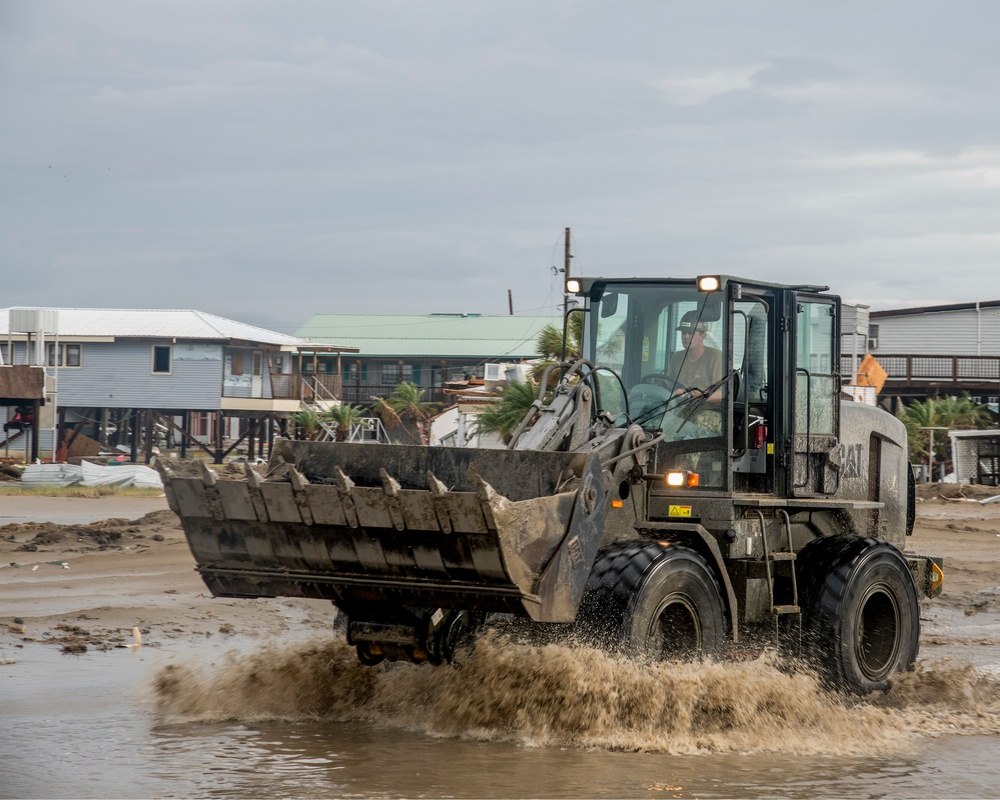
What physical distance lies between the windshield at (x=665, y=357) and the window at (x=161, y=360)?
42455 mm

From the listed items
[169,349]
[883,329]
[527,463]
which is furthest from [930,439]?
[527,463]

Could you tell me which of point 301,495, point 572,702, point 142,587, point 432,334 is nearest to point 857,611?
point 572,702

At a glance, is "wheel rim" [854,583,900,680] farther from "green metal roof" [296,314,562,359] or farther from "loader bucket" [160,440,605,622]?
"green metal roof" [296,314,562,359]

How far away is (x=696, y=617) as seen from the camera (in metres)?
8.15

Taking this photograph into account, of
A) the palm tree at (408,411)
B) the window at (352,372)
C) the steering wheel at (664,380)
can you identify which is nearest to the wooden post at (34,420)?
the palm tree at (408,411)

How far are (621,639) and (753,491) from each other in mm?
2335

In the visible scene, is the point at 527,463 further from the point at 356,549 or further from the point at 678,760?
the point at 678,760

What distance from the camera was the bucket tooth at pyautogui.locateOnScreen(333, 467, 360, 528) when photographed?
7406 millimetres

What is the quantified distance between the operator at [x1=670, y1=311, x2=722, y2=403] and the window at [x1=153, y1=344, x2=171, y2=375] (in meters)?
42.9

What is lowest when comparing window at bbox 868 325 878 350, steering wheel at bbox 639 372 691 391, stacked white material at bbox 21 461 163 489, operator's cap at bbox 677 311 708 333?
stacked white material at bbox 21 461 163 489

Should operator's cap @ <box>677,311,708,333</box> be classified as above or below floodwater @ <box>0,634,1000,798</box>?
above

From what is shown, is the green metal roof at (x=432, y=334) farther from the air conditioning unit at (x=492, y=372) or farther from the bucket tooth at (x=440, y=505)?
the bucket tooth at (x=440, y=505)

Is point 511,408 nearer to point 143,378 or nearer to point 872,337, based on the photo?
point 143,378

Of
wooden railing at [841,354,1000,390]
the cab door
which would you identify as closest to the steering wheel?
the cab door
